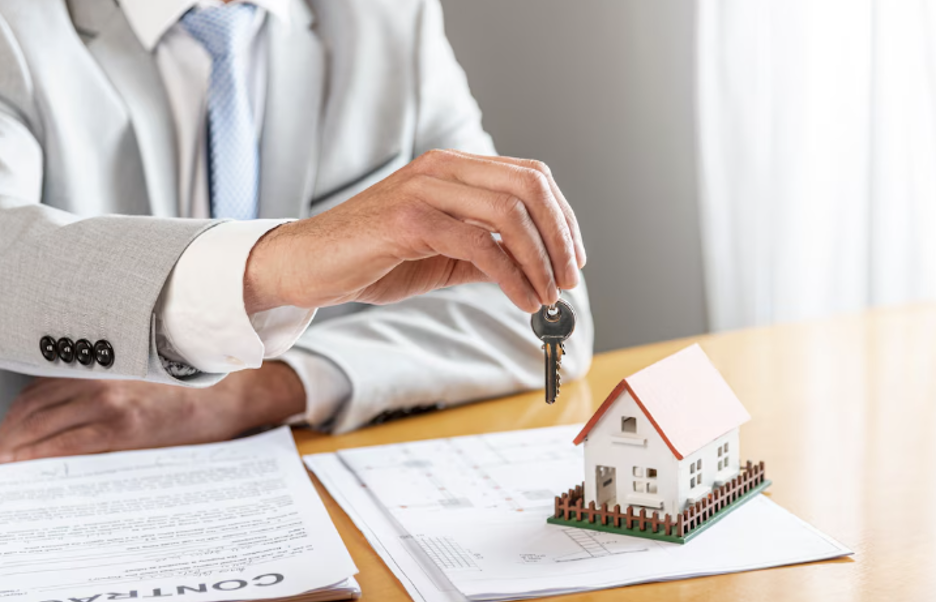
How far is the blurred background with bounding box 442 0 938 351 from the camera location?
83.0 inches

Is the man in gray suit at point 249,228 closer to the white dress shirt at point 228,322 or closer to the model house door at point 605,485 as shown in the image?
the white dress shirt at point 228,322

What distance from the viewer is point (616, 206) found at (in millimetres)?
2426

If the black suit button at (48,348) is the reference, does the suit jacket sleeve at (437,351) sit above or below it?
below

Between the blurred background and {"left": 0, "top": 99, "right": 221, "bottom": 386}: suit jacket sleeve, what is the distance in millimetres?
1485

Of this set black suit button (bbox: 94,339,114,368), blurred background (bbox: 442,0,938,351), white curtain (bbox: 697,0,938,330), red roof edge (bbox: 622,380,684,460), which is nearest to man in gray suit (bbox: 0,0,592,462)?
black suit button (bbox: 94,339,114,368)

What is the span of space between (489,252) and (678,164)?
184 cm

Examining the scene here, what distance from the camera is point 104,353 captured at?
85 cm

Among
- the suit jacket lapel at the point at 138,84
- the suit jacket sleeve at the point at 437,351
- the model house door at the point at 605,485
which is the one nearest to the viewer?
the model house door at the point at 605,485

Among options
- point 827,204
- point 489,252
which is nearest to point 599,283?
point 827,204

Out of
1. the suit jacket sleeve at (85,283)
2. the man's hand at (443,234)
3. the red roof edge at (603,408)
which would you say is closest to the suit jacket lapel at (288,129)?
the suit jacket sleeve at (85,283)

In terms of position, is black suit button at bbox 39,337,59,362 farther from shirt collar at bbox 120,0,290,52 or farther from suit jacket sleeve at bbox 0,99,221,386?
shirt collar at bbox 120,0,290,52

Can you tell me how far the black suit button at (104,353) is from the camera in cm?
85

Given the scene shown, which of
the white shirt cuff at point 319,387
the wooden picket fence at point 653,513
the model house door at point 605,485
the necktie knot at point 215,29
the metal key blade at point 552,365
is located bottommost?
the wooden picket fence at point 653,513

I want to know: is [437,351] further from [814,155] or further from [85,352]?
[814,155]
